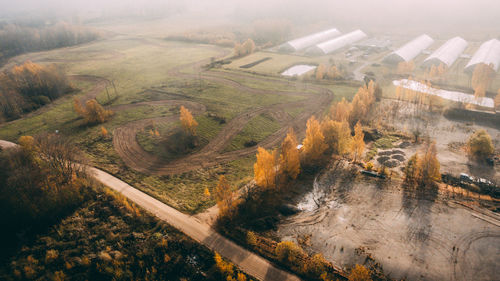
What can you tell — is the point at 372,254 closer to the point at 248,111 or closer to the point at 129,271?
the point at 129,271

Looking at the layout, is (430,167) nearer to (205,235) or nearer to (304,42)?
(205,235)

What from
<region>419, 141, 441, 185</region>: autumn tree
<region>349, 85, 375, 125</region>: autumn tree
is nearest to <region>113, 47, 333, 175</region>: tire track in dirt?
<region>349, 85, 375, 125</region>: autumn tree

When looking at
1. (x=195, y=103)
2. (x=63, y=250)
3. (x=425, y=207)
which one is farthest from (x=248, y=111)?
(x=63, y=250)

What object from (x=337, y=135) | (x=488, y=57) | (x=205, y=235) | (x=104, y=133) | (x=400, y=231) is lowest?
(x=205, y=235)

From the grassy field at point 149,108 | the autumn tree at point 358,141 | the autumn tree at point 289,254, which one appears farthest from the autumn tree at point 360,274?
the autumn tree at point 358,141

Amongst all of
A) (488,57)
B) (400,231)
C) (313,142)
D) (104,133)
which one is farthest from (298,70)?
(400,231)

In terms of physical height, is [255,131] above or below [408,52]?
A: below

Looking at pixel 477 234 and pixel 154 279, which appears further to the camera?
pixel 477 234
